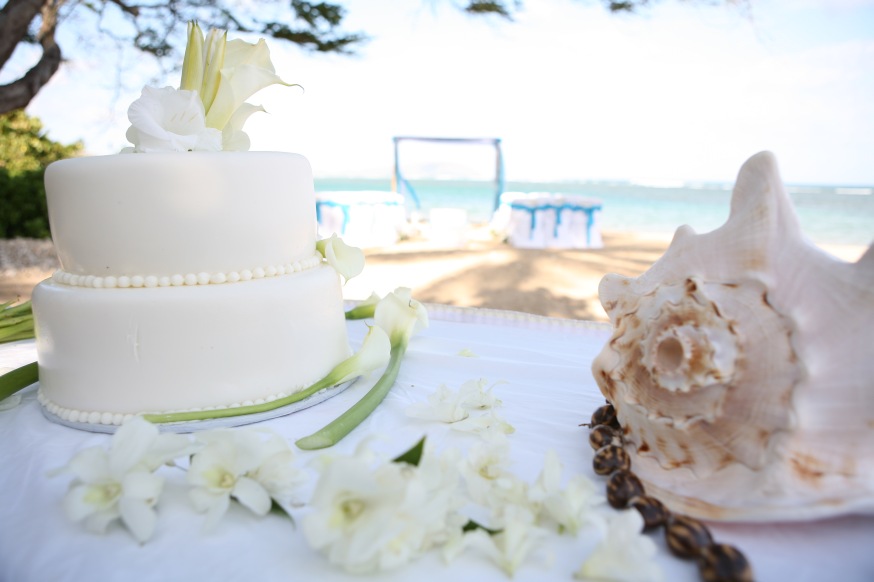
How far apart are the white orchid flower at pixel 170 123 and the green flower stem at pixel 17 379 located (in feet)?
1.57

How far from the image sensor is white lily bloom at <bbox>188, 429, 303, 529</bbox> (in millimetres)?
605

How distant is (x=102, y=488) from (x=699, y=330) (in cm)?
66

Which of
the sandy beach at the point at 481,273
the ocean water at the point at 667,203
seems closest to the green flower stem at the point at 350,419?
the sandy beach at the point at 481,273

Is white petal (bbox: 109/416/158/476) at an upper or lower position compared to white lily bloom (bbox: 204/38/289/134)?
lower

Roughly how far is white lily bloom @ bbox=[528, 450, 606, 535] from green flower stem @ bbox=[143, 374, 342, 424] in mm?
475

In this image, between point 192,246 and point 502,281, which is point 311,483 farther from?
point 502,281

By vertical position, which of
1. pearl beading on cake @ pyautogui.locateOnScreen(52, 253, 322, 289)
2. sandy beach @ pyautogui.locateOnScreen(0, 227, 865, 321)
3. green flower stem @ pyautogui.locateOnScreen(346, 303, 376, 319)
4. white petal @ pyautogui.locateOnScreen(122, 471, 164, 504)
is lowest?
sandy beach @ pyautogui.locateOnScreen(0, 227, 865, 321)

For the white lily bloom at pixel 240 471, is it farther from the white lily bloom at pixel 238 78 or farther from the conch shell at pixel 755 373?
the white lily bloom at pixel 238 78

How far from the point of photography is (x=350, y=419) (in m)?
0.86

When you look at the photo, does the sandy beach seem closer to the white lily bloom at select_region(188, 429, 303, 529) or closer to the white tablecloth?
the white tablecloth

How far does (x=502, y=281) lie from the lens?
18.5ft

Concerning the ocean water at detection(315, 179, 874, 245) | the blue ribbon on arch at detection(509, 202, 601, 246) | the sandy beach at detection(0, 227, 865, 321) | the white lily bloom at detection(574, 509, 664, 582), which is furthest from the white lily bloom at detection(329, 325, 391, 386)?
the ocean water at detection(315, 179, 874, 245)

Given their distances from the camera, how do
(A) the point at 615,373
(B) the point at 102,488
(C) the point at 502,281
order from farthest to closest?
(C) the point at 502,281, (A) the point at 615,373, (B) the point at 102,488

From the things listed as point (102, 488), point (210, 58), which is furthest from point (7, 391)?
point (210, 58)
